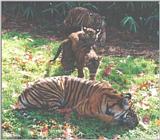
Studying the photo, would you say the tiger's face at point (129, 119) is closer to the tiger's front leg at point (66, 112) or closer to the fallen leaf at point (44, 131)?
the tiger's front leg at point (66, 112)

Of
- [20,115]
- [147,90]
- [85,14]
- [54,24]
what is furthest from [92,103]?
[54,24]

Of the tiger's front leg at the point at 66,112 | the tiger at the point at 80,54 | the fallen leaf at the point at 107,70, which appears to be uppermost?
the tiger at the point at 80,54

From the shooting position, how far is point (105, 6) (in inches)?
457

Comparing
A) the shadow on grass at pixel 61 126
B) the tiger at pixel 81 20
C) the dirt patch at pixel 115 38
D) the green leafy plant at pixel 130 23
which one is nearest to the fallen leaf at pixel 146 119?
the shadow on grass at pixel 61 126

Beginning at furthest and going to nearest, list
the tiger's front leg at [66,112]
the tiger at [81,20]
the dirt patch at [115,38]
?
the tiger at [81,20] < the dirt patch at [115,38] < the tiger's front leg at [66,112]

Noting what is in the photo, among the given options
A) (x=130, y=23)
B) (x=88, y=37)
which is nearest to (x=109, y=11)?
(x=130, y=23)

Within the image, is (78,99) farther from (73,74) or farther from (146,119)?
(73,74)

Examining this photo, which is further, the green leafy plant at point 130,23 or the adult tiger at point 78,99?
the green leafy plant at point 130,23

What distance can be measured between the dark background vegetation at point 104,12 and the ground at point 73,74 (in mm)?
259

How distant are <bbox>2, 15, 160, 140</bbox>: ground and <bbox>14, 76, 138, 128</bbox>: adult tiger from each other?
0.10 metres

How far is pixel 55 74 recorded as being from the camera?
25.6 feet

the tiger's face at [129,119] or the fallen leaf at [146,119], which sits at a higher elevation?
the tiger's face at [129,119]

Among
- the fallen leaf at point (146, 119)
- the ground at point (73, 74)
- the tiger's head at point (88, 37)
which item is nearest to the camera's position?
the ground at point (73, 74)

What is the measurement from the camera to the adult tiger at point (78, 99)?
6234 mm
